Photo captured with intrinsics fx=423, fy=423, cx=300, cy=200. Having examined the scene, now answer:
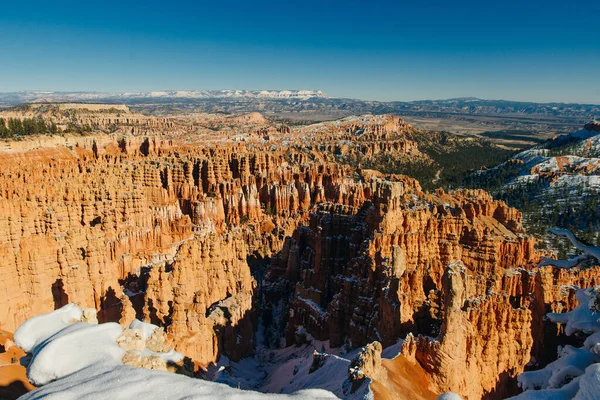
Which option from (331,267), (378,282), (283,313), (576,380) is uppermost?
(576,380)

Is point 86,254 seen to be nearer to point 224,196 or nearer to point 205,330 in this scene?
point 205,330

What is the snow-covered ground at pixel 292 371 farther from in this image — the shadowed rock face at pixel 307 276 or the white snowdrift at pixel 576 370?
the white snowdrift at pixel 576 370

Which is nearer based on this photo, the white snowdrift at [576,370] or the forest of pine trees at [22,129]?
the white snowdrift at [576,370]

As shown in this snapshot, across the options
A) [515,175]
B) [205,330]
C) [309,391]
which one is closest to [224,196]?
[205,330]

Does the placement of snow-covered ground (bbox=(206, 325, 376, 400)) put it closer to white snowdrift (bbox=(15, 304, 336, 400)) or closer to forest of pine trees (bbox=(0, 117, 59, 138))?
white snowdrift (bbox=(15, 304, 336, 400))

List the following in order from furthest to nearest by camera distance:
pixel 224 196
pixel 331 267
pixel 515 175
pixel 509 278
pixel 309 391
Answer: pixel 515 175 < pixel 224 196 < pixel 331 267 < pixel 509 278 < pixel 309 391

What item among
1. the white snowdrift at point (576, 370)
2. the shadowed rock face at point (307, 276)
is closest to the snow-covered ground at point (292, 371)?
the shadowed rock face at point (307, 276)
